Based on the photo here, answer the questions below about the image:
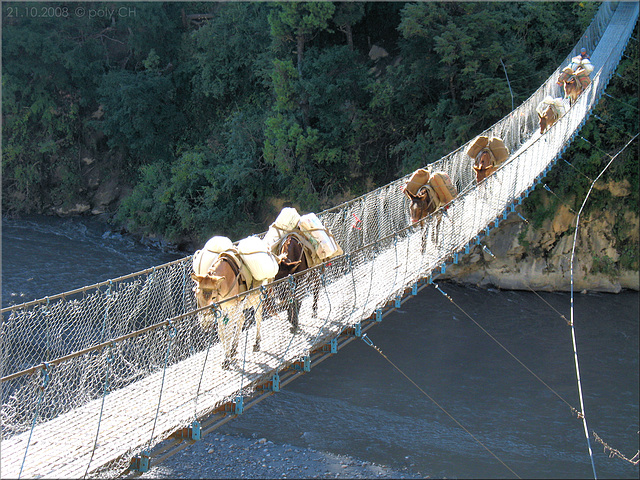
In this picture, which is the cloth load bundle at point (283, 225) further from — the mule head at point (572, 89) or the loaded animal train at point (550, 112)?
the mule head at point (572, 89)

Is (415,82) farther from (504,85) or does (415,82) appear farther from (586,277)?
(586,277)

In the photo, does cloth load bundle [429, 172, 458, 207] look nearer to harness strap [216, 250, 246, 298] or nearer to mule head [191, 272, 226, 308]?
harness strap [216, 250, 246, 298]

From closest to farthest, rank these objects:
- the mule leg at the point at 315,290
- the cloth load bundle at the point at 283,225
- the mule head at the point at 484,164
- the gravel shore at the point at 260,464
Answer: the cloth load bundle at the point at 283,225, the mule leg at the point at 315,290, the gravel shore at the point at 260,464, the mule head at the point at 484,164

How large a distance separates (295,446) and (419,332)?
3012mm

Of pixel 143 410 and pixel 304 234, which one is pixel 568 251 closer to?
pixel 304 234

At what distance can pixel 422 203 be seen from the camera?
247 inches

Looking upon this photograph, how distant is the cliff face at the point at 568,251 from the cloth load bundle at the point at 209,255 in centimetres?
791

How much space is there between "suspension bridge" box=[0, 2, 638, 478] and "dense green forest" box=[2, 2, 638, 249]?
3.85 metres

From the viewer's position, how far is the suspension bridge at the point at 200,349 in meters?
3.31

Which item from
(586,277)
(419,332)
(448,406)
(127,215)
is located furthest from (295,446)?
(127,215)

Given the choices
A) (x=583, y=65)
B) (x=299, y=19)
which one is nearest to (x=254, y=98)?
(x=299, y=19)

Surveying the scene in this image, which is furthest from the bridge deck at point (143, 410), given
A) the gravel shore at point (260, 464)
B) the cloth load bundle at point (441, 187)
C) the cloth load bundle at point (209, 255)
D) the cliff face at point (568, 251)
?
the cliff face at point (568, 251)

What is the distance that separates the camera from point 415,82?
39.6 feet

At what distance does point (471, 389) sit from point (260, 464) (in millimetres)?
2870
